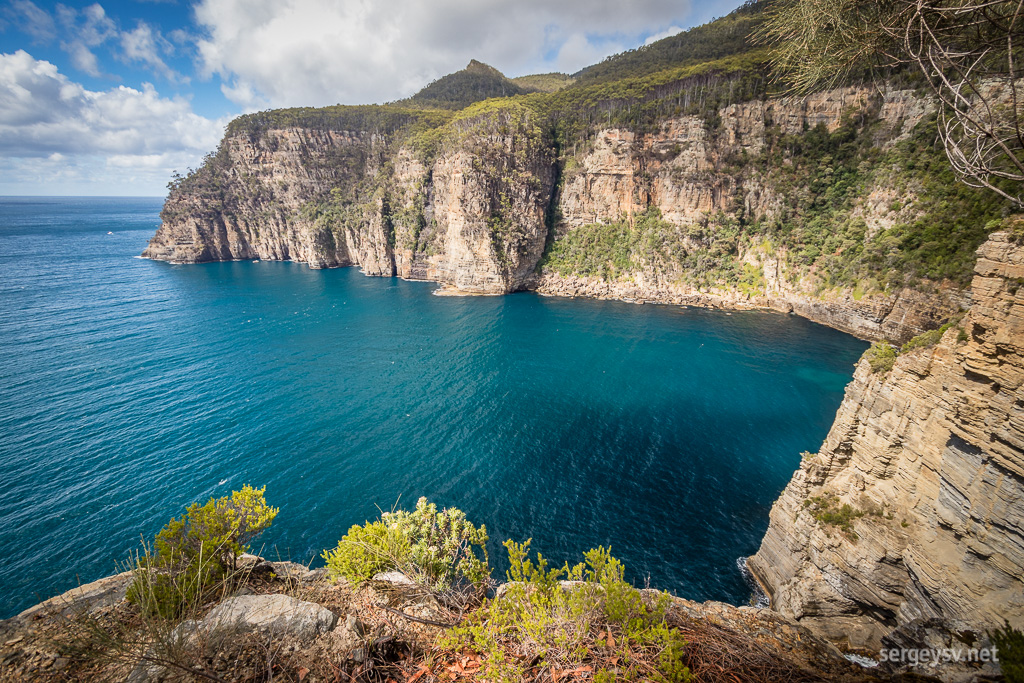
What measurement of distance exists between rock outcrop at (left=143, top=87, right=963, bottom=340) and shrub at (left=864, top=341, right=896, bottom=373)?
3974 cm

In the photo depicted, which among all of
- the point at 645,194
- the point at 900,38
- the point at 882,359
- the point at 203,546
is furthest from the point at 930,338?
the point at 645,194

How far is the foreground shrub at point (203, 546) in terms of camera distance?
9.25m

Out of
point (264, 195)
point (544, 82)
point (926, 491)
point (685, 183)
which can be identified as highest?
point (544, 82)

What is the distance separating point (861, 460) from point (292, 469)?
109 feet

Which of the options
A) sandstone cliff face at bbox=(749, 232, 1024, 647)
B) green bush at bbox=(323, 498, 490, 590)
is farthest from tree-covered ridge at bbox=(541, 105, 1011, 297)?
green bush at bbox=(323, 498, 490, 590)

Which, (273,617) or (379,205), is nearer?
(273,617)

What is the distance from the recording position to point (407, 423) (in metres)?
34.1

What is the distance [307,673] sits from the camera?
690cm

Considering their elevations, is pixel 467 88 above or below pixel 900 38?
above

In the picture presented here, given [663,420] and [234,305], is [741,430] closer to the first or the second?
[663,420]

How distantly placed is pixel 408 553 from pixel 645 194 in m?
75.4

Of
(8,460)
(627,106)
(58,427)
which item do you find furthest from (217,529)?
(627,106)

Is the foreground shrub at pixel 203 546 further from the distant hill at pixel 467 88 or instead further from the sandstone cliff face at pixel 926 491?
the distant hill at pixel 467 88

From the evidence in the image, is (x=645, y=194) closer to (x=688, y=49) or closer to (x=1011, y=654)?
(x=688, y=49)
